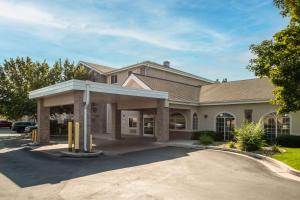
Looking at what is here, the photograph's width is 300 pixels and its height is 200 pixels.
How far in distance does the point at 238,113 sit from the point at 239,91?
9.07ft

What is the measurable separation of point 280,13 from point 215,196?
9476 mm

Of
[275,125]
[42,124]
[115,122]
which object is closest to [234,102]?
[275,125]

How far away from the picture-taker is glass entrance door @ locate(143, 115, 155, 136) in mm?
29822

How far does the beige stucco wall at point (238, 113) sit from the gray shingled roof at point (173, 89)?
5.33 ft

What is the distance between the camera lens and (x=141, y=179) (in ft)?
32.2

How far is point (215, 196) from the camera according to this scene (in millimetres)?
7809

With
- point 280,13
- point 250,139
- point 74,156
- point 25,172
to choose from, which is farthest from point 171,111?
point 25,172

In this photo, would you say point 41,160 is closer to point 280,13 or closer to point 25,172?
point 25,172

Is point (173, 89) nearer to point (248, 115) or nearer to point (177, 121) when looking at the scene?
point (177, 121)

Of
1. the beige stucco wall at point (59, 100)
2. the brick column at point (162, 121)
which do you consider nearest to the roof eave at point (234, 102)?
the brick column at point (162, 121)

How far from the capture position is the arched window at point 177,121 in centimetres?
2659

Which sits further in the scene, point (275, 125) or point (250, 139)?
point (275, 125)

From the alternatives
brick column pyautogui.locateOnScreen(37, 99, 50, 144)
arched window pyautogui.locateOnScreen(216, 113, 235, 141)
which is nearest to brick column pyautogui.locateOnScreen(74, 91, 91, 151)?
brick column pyautogui.locateOnScreen(37, 99, 50, 144)

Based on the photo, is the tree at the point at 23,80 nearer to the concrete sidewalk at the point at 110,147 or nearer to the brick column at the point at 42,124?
the brick column at the point at 42,124
